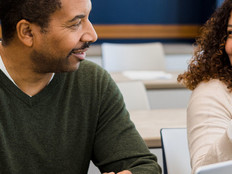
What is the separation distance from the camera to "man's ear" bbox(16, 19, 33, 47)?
4.05 feet

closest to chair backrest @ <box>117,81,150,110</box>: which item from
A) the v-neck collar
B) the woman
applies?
the woman

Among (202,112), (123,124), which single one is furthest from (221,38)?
(123,124)

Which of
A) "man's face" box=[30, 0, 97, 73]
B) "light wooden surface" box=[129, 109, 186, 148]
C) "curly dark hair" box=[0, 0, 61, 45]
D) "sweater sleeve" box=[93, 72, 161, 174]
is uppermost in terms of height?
"curly dark hair" box=[0, 0, 61, 45]

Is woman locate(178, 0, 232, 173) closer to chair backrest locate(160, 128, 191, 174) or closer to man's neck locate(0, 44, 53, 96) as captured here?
chair backrest locate(160, 128, 191, 174)

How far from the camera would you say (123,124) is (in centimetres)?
138

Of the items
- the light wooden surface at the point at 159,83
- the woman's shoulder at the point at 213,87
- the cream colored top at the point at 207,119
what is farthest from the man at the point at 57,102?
the light wooden surface at the point at 159,83

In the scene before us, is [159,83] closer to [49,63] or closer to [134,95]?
[134,95]

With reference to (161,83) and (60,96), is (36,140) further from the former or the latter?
(161,83)

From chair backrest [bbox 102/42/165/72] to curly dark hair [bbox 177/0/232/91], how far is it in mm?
1992

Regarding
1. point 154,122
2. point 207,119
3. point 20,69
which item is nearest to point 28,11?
point 20,69

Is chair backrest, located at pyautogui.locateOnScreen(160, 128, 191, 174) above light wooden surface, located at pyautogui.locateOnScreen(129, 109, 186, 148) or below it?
above

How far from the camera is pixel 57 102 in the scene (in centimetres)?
133

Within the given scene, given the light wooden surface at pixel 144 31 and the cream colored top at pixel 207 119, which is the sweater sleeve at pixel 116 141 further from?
the light wooden surface at pixel 144 31

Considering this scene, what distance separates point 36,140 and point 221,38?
750 mm
